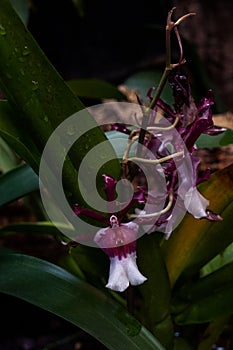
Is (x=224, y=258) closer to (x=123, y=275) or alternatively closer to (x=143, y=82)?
(x=123, y=275)

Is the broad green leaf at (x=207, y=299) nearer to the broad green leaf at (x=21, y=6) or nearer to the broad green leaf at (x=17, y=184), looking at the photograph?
the broad green leaf at (x=17, y=184)

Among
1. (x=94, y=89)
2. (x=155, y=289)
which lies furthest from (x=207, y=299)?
(x=94, y=89)

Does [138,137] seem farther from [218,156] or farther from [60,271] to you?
[218,156]

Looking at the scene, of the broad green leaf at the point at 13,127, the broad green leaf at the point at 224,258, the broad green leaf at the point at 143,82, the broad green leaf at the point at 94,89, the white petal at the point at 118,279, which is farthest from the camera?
the broad green leaf at the point at 143,82

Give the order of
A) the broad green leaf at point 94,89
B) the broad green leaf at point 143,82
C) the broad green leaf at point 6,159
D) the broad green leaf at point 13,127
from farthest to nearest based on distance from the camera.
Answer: the broad green leaf at point 143,82
the broad green leaf at point 94,89
the broad green leaf at point 6,159
the broad green leaf at point 13,127

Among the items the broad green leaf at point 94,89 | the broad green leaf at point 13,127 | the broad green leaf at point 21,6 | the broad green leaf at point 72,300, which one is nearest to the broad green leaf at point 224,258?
the broad green leaf at point 72,300

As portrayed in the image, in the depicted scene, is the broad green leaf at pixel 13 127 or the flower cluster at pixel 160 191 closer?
the flower cluster at pixel 160 191

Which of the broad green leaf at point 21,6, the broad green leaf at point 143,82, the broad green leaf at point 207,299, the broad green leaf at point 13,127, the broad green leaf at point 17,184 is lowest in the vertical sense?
the broad green leaf at point 143,82

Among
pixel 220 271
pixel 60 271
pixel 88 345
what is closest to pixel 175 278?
pixel 220 271
